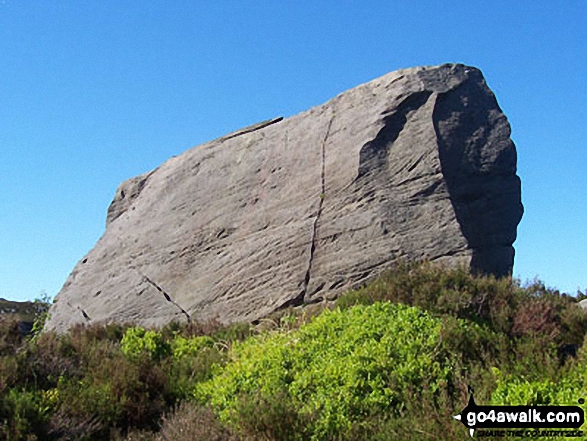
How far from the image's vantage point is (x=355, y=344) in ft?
30.1

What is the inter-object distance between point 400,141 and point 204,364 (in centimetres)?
696

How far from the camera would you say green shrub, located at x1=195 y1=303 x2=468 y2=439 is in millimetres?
7781

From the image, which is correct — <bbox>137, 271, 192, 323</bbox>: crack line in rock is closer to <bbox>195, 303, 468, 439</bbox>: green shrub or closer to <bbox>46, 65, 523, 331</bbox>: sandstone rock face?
<bbox>46, 65, 523, 331</bbox>: sandstone rock face

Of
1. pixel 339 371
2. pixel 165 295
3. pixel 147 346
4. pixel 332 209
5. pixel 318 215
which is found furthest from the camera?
pixel 165 295

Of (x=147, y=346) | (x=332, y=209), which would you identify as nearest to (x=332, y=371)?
(x=147, y=346)

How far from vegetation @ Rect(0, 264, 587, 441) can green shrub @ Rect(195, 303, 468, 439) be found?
19 mm

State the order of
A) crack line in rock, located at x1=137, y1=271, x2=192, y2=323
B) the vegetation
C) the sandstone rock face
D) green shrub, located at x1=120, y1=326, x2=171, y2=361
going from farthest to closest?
crack line in rock, located at x1=137, y1=271, x2=192, y2=323, the sandstone rock face, green shrub, located at x1=120, y1=326, x2=171, y2=361, the vegetation

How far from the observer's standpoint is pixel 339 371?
27.8ft

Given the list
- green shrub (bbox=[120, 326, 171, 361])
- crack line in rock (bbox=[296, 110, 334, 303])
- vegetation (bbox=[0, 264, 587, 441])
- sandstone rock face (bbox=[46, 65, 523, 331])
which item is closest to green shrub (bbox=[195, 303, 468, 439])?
vegetation (bbox=[0, 264, 587, 441])

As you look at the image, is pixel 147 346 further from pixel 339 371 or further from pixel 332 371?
pixel 339 371

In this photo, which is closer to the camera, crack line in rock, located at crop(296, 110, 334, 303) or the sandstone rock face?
the sandstone rock face

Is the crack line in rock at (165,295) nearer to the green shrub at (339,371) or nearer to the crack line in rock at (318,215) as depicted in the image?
the crack line in rock at (318,215)

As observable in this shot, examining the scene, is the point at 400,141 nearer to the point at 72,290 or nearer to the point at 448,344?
the point at 448,344

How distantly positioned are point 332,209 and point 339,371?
253 inches
